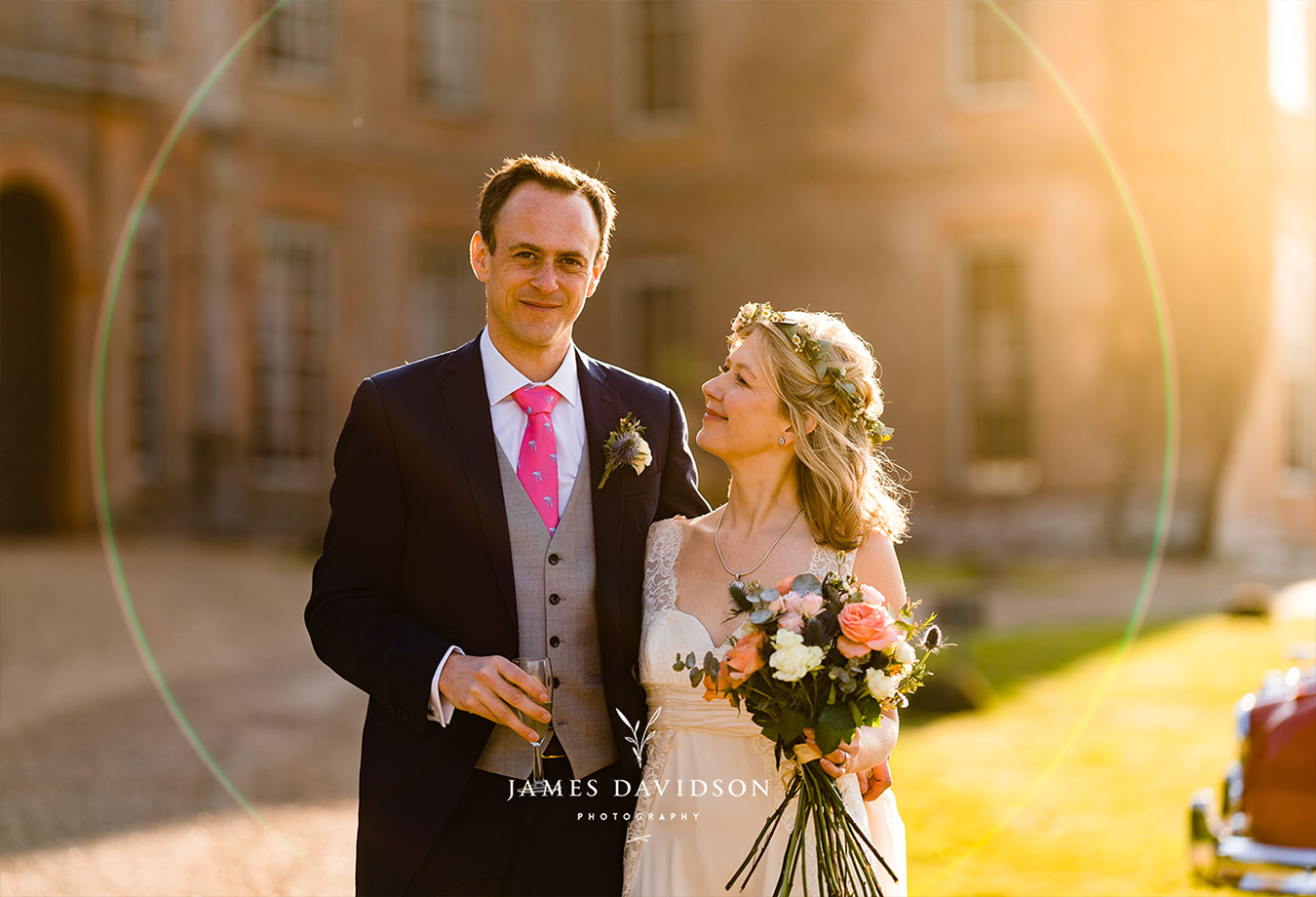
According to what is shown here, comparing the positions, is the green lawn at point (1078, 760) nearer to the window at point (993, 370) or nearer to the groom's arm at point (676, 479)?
the groom's arm at point (676, 479)

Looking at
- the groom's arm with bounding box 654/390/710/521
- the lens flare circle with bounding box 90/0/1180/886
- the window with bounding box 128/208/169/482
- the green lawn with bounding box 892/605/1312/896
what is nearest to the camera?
the groom's arm with bounding box 654/390/710/521

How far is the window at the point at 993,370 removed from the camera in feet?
57.6

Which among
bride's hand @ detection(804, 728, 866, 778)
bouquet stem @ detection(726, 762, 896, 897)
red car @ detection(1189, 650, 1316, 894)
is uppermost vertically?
bride's hand @ detection(804, 728, 866, 778)

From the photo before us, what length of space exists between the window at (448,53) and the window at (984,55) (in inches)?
255

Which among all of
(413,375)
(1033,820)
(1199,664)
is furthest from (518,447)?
(1199,664)

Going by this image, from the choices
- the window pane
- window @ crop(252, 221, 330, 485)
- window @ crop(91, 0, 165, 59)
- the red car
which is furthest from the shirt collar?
the window pane

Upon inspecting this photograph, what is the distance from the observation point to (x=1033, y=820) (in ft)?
24.9

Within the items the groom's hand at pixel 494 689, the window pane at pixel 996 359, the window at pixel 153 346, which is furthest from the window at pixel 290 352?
the groom's hand at pixel 494 689

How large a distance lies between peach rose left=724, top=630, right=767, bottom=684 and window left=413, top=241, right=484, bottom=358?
15.6 m

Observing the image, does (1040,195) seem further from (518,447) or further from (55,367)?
(518,447)

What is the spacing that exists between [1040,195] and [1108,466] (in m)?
3.58

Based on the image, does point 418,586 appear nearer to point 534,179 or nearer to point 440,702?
point 440,702

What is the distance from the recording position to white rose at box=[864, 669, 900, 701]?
298cm

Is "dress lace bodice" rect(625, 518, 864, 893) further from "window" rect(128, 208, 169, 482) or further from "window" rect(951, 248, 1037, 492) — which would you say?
"window" rect(951, 248, 1037, 492)
